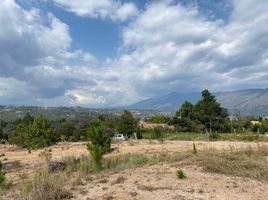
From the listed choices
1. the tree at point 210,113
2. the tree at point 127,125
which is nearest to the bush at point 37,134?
the tree at point 127,125

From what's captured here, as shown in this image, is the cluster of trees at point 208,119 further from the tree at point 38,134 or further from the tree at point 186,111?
the tree at point 38,134

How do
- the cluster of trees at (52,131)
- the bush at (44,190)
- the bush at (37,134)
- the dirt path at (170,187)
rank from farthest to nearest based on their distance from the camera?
the bush at (37,134) < the cluster of trees at (52,131) < the dirt path at (170,187) < the bush at (44,190)

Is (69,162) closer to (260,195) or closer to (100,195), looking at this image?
(100,195)

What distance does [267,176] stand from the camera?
13.6 meters

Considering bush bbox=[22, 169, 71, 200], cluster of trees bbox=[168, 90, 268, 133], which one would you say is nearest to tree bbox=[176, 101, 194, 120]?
cluster of trees bbox=[168, 90, 268, 133]

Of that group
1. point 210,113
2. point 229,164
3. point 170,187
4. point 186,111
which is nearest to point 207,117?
point 210,113

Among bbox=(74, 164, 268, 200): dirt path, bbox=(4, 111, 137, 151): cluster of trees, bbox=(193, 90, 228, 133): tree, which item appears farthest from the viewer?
bbox=(193, 90, 228, 133): tree

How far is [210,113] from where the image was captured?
7344cm

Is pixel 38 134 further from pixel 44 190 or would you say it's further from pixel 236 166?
pixel 44 190

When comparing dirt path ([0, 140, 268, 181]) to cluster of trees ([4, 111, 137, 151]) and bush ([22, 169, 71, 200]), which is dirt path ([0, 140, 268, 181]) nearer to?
cluster of trees ([4, 111, 137, 151])

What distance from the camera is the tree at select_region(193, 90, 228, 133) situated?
7300 cm

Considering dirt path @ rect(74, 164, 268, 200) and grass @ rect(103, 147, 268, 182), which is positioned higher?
grass @ rect(103, 147, 268, 182)

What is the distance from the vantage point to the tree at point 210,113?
240 ft

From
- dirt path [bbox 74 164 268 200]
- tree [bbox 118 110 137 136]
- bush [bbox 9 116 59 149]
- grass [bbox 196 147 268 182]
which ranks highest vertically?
tree [bbox 118 110 137 136]
